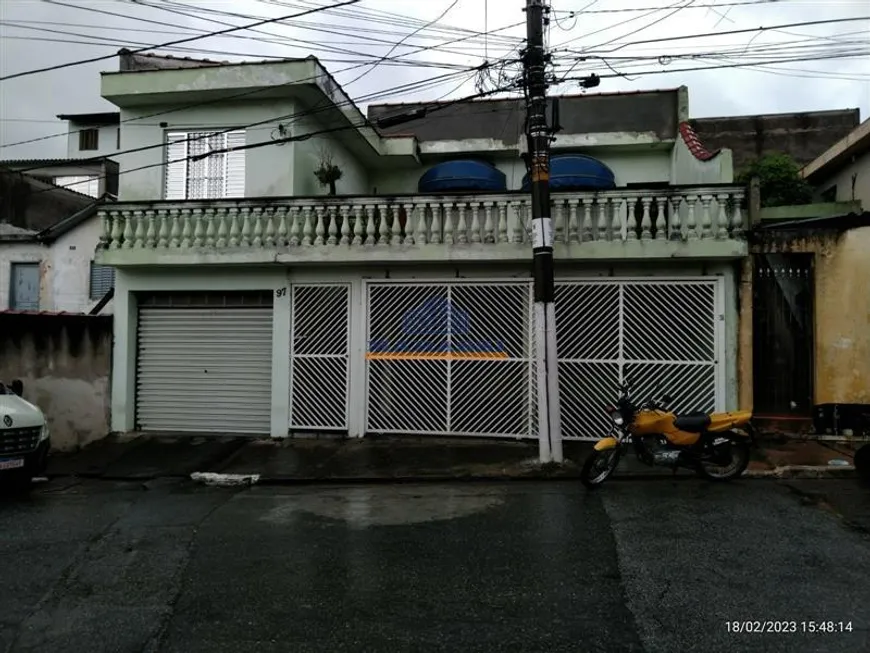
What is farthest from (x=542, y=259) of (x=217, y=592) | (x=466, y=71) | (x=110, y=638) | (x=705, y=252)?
(x=110, y=638)

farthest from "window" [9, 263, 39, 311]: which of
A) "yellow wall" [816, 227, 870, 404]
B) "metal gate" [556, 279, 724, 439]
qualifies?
"yellow wall" [816, 227, 870, 404]

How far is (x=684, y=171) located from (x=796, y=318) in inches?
176

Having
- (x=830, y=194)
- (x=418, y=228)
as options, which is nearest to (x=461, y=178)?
(x=418, y=228)

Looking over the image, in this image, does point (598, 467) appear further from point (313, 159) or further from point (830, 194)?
point (830, 194)

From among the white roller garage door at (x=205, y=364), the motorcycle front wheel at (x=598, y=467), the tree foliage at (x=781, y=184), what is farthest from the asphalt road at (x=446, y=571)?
the tree foliage at (x=781, y=184)

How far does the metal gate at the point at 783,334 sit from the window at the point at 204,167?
849cm

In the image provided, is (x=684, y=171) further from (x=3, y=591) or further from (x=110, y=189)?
(x=110, y=189)

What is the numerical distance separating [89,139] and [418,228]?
39.2m

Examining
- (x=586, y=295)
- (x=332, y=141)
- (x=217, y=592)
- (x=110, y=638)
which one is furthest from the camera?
(x=332, y=141)

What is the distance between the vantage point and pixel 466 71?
8812 mm

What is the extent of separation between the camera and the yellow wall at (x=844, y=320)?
8.70 meters

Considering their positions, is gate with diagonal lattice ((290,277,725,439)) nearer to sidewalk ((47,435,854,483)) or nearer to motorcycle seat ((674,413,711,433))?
sidewalk ((47,435,854,483))

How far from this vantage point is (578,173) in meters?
12.1

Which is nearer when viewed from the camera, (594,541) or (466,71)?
(594,541)
